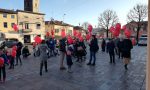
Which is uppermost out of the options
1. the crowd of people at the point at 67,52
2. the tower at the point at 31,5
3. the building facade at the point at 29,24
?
the tower at the point at 31,5

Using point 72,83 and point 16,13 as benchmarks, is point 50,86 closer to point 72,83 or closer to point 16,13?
point 72,83

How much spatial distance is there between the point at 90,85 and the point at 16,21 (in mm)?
50375

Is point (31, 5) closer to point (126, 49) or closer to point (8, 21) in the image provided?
point (8, 21)

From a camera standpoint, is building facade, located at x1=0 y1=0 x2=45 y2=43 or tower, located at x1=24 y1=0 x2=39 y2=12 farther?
tower, located at x1=24 y1=0 x2=39 y2=12

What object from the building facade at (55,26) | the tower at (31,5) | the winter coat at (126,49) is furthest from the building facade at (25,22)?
the winter coat at (126,49)

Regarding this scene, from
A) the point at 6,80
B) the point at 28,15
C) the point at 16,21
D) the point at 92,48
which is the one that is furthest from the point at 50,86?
the point at 28,15

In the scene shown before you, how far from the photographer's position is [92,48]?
1446 cm

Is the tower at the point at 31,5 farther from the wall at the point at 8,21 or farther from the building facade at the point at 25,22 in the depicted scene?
the wall at the point at 8,21

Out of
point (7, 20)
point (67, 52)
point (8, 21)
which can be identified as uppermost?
point (7, 20)

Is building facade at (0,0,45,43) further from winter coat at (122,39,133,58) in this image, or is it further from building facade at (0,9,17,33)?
winter coat at (122,39,133,58)

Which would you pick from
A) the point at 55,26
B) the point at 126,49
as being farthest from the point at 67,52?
the point at 55,26

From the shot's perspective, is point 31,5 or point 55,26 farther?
point 55,26

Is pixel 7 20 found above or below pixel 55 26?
above

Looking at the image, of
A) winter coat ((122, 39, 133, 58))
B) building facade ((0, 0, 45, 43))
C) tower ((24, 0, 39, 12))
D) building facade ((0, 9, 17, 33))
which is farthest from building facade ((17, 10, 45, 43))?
winter coat ((122, 39, 133, 58))
